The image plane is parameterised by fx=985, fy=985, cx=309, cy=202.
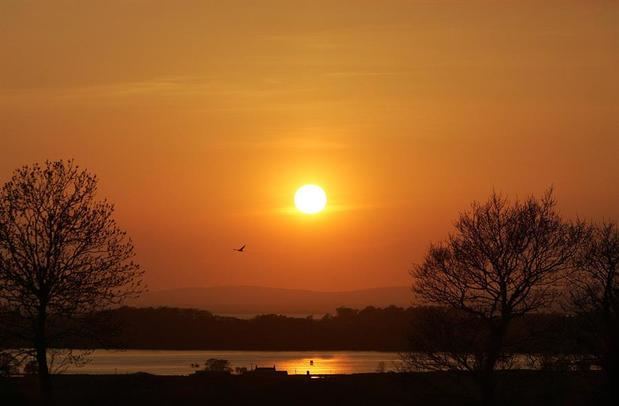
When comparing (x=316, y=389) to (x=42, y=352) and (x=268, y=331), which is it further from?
(x=268, y=331)

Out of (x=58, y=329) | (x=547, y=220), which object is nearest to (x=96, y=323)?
(x=58, y=329)

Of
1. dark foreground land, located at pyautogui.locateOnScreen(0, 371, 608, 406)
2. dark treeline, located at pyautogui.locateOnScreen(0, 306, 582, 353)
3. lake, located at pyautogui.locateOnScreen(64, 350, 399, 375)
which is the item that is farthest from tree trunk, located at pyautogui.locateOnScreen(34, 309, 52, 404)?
dark treeline, located at pyautogui.locateOnScreen(0, 306, 582, 353)

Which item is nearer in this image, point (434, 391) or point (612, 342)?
point (612, 342)

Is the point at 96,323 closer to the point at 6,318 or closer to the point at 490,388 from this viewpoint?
the point at 6,318

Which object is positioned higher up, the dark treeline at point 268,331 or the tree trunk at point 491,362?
the dark treeline at point 268,331

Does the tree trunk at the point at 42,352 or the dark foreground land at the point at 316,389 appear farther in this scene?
the dark foreground land at the point at 316,389

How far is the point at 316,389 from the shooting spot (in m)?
52.2

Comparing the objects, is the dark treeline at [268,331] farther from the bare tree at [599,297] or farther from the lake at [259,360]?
the bare tree at [599,297]

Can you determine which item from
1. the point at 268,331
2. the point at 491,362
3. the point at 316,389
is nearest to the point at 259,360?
the point at 268,331

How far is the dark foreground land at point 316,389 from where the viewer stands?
155 feet

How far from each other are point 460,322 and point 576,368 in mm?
8149

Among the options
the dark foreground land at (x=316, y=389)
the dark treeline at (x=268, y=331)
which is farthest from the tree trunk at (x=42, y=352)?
the dark treeline at (x=268, y=331)

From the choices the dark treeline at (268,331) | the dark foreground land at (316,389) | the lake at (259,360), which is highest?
the dark treeline at (268,331)

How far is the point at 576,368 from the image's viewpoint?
48750 mm
